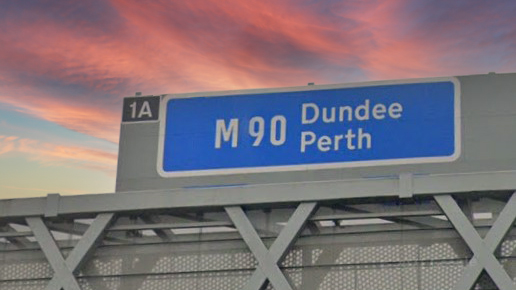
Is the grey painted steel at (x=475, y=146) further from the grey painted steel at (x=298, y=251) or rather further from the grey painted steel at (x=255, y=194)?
the grey painted steel at (x=298, y=251)

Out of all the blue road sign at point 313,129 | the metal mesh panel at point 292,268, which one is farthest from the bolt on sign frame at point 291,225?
the blue road sign at point 313,129

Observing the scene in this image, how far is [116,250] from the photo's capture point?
22.6 m

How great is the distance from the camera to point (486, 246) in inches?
789

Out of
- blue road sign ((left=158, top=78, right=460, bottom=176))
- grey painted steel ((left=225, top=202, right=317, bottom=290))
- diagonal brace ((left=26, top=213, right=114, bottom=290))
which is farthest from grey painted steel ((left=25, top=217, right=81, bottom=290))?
grey painted steel ((left=225, top=202, right=317, bottom=290))

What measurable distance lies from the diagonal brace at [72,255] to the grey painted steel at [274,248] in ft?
9.78

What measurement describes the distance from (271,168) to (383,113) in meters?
2.52

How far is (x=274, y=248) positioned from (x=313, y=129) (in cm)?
311

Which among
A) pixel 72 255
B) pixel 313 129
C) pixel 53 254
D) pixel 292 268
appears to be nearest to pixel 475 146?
pixel 313 129

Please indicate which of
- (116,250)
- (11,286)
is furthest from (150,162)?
(11,286)

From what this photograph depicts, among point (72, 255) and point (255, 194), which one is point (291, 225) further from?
point (72, 255)

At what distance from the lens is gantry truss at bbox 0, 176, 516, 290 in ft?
67.4

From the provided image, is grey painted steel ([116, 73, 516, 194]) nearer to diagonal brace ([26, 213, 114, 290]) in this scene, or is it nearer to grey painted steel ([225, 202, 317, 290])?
grey painted steel ([225, 202, 317, 290])

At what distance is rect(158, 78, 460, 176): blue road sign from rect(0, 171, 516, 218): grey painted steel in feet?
5.03

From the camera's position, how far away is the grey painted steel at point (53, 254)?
73.2 ft
